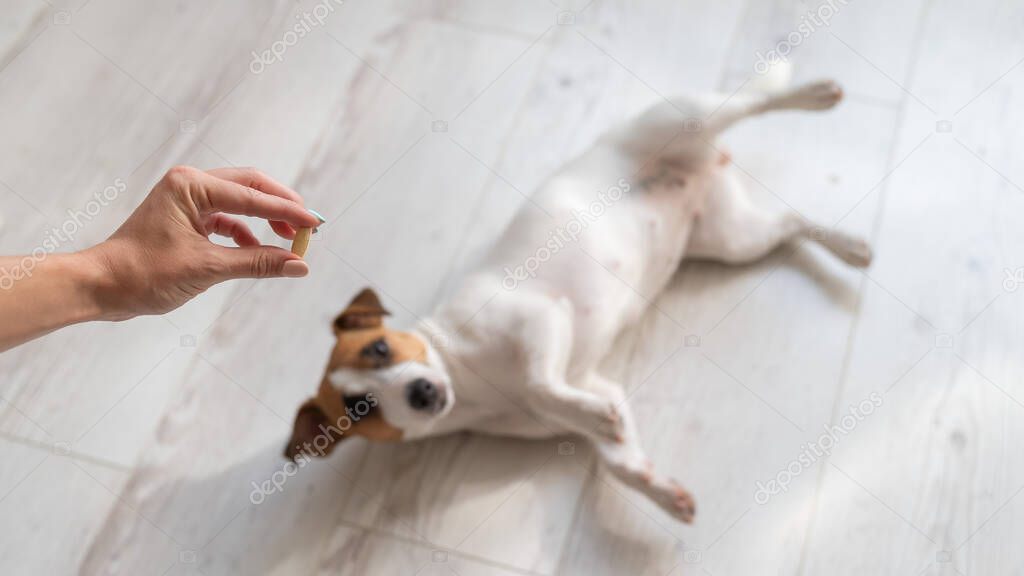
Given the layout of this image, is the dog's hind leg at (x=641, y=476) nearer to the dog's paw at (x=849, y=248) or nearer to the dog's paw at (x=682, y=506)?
the dog's paw at (x=682, y=506)

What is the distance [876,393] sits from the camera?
2.11 m

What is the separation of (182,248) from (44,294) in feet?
0.80

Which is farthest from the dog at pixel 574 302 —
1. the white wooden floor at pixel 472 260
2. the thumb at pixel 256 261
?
the thumb at pixel 256 261

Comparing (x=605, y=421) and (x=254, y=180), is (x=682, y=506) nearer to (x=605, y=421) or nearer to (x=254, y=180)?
(x=605, y=421)

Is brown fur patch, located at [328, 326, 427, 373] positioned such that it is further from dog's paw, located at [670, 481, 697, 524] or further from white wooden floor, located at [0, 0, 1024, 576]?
dog's paw, located at [670, 481, 697, 524]

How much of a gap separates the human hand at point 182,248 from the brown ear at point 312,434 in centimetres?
Answer: 44

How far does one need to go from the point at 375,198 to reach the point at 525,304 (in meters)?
0.80

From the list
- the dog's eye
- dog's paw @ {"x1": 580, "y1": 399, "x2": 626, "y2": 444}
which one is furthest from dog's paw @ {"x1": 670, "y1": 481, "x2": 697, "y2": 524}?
the dog's eye

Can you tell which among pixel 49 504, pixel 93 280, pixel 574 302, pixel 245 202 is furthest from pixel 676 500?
pixel 49 504

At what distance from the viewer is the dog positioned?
1929 mm

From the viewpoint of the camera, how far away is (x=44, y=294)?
1.58 metres

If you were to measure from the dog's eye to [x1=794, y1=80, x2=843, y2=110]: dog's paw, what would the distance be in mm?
1184

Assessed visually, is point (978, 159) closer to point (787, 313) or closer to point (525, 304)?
point (787, 313)

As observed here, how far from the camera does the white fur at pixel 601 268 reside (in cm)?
199
